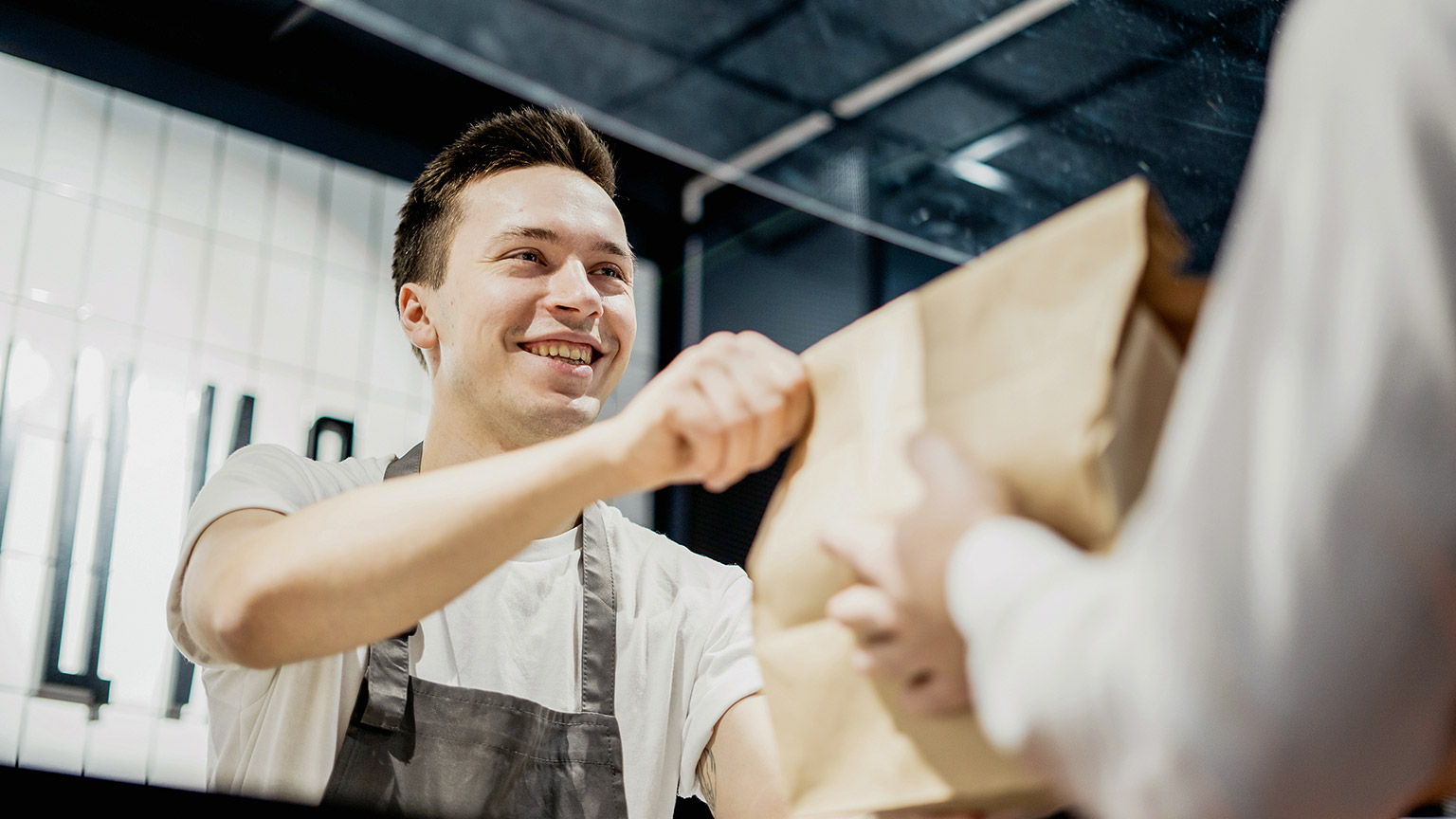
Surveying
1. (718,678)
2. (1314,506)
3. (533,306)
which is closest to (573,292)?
(533,306)

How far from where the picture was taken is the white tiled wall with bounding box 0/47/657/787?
6.73 feet

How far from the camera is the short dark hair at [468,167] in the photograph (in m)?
1.41

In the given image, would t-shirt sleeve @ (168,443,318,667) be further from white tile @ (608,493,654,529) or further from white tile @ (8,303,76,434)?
white tile @ (608,493,654,529)

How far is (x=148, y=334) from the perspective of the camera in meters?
2.27

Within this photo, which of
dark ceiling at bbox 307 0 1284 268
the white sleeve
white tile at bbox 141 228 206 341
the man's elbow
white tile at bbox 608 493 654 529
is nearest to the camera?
the white sleeve

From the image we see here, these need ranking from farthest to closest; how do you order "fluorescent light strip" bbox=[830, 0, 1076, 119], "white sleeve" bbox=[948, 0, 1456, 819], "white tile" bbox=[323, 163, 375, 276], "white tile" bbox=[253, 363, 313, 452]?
"white tile" bbox=[323, 163, 375, 276], "fluorescent light strip" bbox=[830, 0, 1076, 119], "white tile" bbox=[253, 363, 313, 452], "white sleeve" bbox=[948, 0, 1456, 819]

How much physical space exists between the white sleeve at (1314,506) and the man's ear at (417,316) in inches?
43.9

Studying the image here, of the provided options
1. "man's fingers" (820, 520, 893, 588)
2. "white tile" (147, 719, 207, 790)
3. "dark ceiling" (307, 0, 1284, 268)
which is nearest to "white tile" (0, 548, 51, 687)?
"white tile" (147, 719, 207, 790)

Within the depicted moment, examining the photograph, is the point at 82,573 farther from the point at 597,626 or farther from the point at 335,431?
the point at 597,626

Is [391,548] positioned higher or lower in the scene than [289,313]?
lower

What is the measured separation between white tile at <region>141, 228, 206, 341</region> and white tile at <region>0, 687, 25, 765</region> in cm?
72

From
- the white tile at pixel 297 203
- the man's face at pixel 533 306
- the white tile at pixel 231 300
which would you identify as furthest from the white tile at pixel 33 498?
the man's face at pixel 533 306

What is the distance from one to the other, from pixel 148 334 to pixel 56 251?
0.71 ft

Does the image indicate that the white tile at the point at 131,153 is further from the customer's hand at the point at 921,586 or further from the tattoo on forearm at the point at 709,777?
the customer's hand at the point at 921,586
